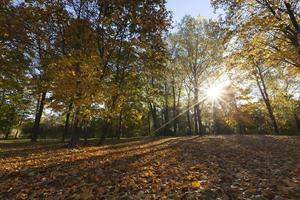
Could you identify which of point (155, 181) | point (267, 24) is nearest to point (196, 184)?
point (155, 181)

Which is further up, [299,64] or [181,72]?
[181,72]

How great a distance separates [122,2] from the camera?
44.7 feet

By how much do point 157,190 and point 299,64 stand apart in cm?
1177

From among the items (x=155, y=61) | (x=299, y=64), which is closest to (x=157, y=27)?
(x=155, y=61)

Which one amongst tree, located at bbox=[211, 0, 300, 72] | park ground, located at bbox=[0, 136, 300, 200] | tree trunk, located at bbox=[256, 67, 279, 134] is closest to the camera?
park ground, located at bbox=[0, 136, 300, 200]

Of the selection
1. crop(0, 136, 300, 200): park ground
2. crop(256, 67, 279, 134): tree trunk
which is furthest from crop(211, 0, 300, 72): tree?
crop(256, 67, 279, 134): tree trunk

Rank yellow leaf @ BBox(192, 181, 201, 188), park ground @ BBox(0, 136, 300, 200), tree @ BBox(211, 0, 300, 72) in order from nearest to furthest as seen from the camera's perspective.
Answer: park ground @ BBox(0, 136, 300, 200), yellow leaf @ BBox(192, 181, 201, 188), tree @ BBox(211, 0, 300, 72)

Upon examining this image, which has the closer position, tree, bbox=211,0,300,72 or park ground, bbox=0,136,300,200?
park ground, bbox=0,136,300,200

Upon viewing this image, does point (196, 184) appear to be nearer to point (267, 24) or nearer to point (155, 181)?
point (155, 181)

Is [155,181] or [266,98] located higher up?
[266,98]

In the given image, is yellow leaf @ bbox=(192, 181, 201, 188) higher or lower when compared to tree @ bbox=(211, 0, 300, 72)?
lower

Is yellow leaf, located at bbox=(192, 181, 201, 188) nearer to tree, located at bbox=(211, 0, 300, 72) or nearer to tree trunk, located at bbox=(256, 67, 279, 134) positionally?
tree, located at bbox=(211, 0, 300, 72)

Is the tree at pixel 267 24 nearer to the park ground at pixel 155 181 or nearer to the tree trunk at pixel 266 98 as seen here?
the park ground at pixel 155 181

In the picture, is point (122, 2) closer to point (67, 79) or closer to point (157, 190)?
point (67, 79)
